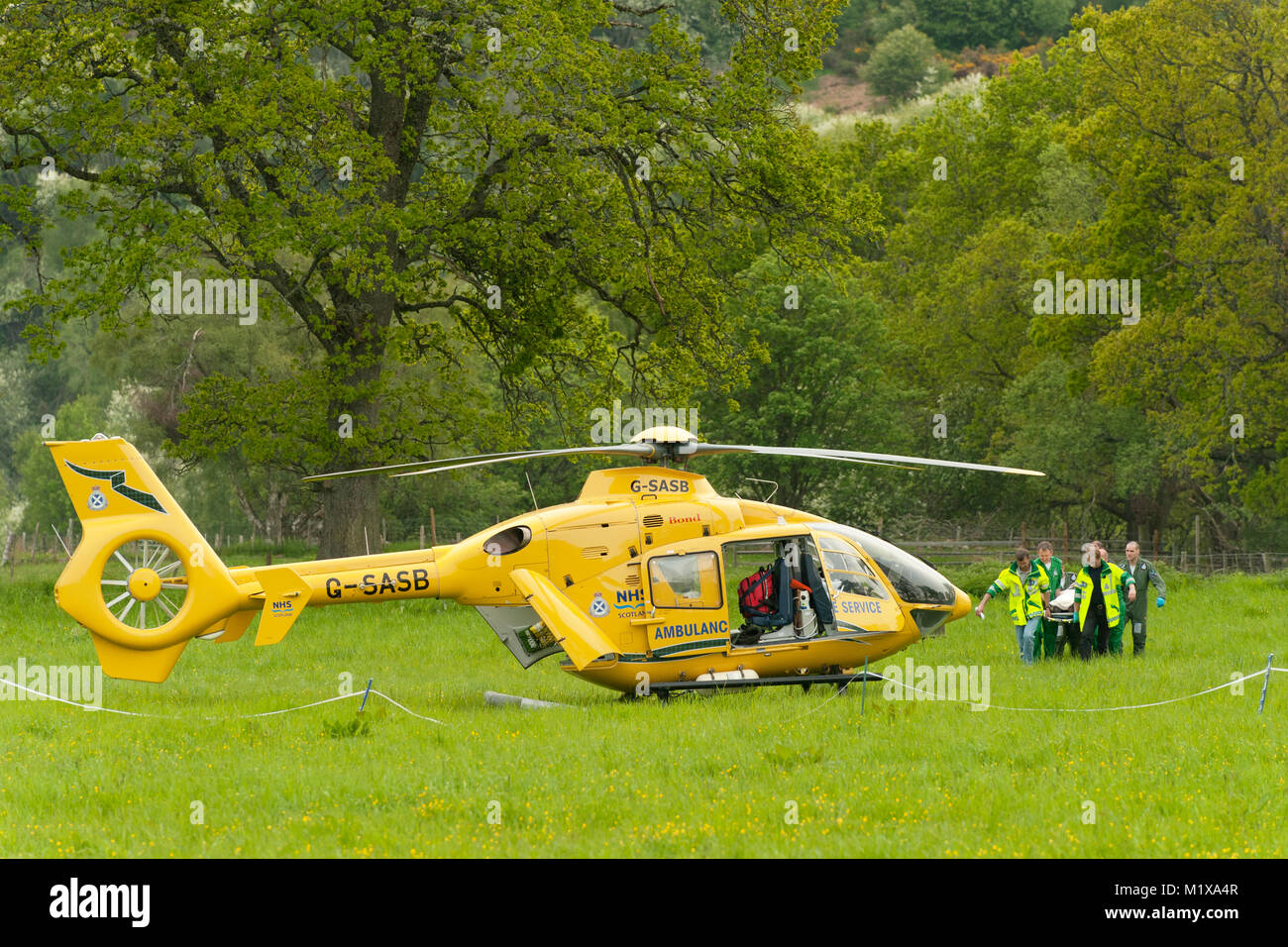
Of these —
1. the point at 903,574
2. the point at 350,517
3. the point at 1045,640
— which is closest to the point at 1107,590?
the point at 1045,640

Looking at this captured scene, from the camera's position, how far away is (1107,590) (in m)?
20.5

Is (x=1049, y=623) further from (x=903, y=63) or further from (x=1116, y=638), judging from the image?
(x=903, y=63)

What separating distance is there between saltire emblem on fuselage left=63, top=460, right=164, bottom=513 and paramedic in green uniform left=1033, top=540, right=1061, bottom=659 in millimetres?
12386

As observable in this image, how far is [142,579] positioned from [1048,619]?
42.0ft

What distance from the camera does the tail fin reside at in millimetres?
16188

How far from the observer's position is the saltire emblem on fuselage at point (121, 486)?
16.3 metres

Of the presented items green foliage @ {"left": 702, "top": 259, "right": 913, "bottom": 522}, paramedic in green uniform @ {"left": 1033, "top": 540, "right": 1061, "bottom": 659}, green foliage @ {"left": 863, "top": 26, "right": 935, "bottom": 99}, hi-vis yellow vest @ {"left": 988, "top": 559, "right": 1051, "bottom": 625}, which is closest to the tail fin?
hi-vis yellow vest @ {"left": 988, "top": 559, "right": 1051, "bottom": 625}

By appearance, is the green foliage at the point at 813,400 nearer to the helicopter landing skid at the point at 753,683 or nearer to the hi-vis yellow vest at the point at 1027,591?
the hi-vis yellow vest at the point at 1027,591

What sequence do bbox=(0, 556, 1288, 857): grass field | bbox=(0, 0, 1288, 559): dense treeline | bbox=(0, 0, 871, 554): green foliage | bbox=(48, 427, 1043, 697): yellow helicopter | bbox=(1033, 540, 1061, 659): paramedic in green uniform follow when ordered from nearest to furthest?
bbox=(0, 556, 1288, 857): grass field < bbox=(48, 427, 1043, 697): yellow helicopter < bbox=(1033, 540, 1061, 659): paramedic in green uniform < bbox=(0, 0, 871, 554): green foliage < bbox=(0, 0, 1288, 559): dense treeline

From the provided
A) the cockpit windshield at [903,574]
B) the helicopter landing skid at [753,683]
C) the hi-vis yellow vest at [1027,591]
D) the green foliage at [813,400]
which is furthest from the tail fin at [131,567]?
the green foliage at [813,400]

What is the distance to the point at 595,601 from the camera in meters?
16.9

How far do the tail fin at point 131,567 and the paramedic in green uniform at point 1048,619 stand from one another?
37.4 feet

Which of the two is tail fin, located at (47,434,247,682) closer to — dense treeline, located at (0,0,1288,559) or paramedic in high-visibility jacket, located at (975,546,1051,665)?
dense treeline, located at (0,0,1288,559)
